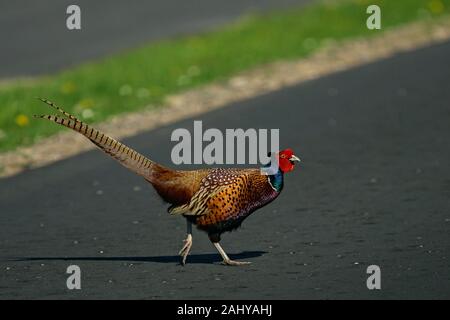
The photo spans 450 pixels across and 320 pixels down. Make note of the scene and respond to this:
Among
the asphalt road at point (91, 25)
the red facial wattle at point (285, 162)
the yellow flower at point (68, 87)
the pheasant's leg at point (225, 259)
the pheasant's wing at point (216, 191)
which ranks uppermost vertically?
the asphalt road at point (91, 25)

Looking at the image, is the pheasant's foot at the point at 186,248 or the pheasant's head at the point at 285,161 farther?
the pheasant's foot at the point at 186,248

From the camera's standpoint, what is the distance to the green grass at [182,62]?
16.9m

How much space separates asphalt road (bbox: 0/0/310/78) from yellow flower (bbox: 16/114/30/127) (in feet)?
9.87

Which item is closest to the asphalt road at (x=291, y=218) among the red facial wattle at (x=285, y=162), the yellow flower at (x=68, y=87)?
the red facial wattle at (x=285, y=162)

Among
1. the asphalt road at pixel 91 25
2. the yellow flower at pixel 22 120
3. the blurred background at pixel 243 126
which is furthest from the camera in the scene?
the asphalt road at pixel 91 25

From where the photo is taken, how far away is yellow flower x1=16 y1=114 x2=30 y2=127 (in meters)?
16.4

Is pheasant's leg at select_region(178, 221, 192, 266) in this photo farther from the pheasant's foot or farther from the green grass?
the green grass

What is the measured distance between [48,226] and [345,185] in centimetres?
293

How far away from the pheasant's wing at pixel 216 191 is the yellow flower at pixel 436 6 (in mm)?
12210

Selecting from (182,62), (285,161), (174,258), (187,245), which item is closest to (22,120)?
(182,62)

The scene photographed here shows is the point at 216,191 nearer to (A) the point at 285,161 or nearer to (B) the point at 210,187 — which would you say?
(B) the point at 210,187

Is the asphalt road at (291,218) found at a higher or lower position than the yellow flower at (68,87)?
lower

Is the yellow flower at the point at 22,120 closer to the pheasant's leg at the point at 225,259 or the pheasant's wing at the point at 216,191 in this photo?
the pheasant's leg at the point at 225,259

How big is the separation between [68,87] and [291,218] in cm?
603
